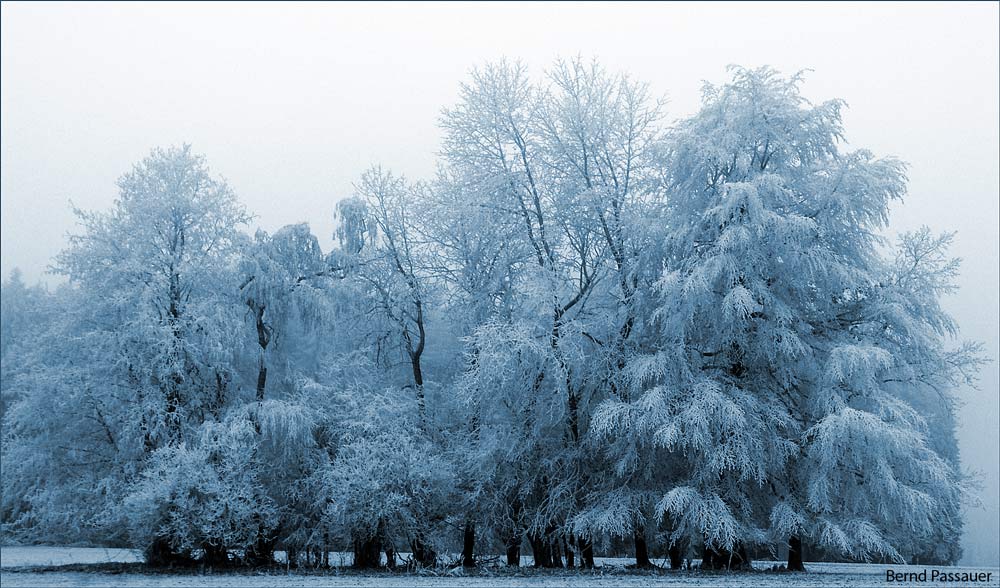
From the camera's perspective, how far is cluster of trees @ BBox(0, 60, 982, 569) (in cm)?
1697

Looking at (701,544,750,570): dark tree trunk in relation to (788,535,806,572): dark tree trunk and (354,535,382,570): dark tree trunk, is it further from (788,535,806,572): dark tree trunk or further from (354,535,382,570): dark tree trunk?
(354,535,382,570): dark tree trunk

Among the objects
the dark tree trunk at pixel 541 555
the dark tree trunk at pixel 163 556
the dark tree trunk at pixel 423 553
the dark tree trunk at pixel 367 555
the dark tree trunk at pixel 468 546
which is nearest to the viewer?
the dark tree trunk at pixel 163 556

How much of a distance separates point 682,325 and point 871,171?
510 cm

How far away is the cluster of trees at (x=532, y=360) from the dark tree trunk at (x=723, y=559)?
120 millimetres

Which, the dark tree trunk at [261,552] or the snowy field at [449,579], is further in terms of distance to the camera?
the dark tree trunk at [261,552]

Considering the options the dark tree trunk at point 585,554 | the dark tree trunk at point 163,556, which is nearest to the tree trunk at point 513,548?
the dark tree trunk at point 585,554

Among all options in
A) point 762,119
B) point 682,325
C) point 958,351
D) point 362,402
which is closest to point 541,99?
point 762,119

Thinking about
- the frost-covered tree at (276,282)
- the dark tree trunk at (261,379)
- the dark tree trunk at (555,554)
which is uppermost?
the frost-covered tree at (276,282)

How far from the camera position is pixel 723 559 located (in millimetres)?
18438

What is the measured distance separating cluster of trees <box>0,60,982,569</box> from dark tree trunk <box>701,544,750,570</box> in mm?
120

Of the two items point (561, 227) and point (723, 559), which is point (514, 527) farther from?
point (561, 227)

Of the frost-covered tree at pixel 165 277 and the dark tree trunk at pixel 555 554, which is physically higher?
the frost-covered tree at pixel 165 277

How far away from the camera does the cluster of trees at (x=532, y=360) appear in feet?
55.7

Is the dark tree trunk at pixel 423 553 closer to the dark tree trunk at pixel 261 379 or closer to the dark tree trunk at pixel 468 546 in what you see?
the dark tree trunk at pixel 468 546
